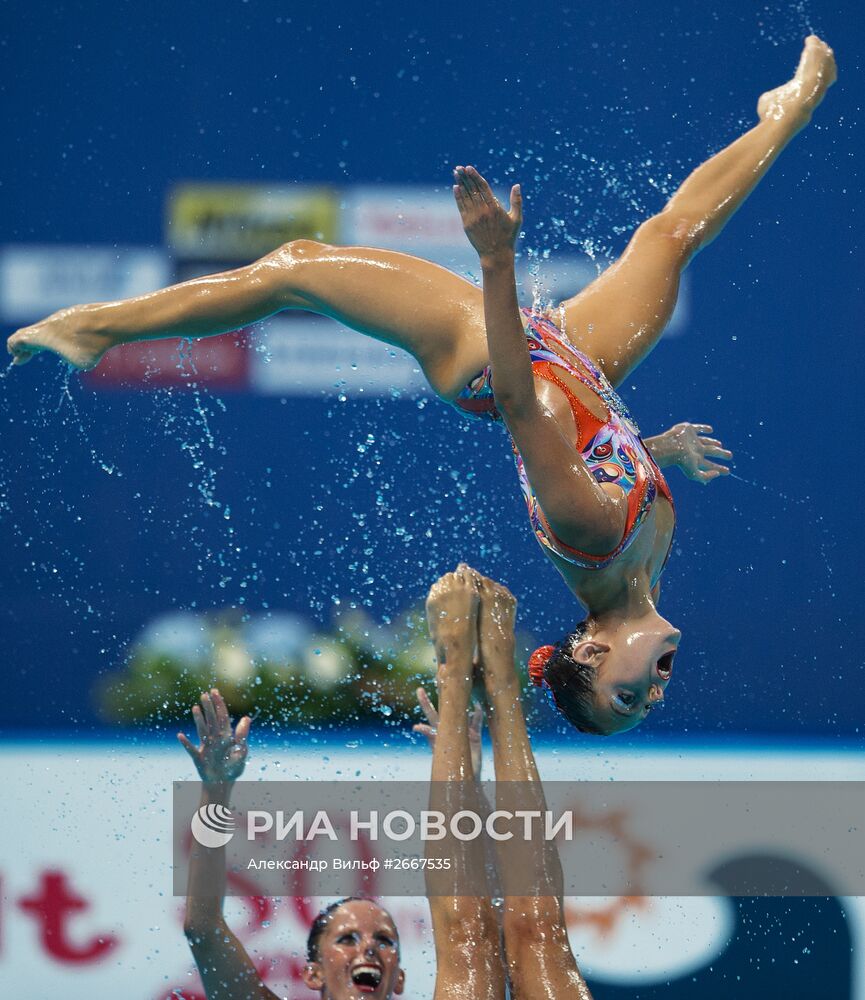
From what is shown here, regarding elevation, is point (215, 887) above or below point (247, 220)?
below

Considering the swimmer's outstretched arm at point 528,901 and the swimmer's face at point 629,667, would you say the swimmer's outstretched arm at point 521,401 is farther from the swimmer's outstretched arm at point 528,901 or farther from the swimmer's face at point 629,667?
the swimmer's outstretched arm at point 528,901

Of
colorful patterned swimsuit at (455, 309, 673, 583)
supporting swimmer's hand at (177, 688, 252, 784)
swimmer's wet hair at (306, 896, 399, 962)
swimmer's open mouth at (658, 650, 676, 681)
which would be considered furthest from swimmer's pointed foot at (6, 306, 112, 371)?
swimmer's open mouth at (658, 650, 676, 681)

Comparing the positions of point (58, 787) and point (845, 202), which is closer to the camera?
point (58, 787)

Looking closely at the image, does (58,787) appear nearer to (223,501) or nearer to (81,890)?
(81,890)

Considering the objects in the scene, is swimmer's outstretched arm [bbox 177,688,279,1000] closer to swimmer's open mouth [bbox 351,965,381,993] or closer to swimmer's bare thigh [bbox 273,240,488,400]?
swimmer's open mouth [bbox 351,965,381,993]

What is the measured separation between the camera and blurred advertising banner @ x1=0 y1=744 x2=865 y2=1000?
3439 mm

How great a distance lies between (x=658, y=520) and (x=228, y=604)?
240 centimetres

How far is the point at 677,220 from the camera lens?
134 inches

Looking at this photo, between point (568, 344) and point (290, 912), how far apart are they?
1583 mm

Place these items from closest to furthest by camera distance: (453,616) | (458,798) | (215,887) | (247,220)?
(458,798) < (453,616) < (215,887) < (247,220)

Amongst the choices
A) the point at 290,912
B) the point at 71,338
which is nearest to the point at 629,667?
the point at 290,912

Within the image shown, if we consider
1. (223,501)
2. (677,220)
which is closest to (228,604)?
(223,501)

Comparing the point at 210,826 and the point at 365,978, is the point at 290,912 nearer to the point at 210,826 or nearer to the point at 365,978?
the point at 365,978

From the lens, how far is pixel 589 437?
2848mm
